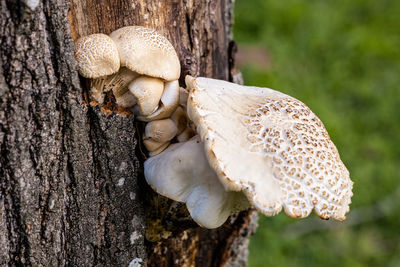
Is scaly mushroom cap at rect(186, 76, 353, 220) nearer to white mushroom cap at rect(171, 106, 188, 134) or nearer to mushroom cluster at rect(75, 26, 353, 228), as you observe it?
mushroom cluster at rect(75, 26, 353, 228)

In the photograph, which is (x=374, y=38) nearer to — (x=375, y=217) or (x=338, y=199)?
(x=375, y=217)

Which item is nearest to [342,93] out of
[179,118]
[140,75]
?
[179,118]

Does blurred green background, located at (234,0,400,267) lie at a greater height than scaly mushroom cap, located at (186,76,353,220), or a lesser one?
lesser

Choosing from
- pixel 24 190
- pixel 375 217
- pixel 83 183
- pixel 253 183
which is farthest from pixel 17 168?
pixel 375 217

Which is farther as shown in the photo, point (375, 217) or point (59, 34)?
point (375, 217)

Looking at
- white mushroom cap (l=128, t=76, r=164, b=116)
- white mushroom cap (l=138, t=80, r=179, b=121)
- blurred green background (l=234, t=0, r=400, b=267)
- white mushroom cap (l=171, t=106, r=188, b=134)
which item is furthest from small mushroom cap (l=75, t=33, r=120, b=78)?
blurred green background (l=234, t=0, r=400, b=267)

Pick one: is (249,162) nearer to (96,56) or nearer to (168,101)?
(168,101)

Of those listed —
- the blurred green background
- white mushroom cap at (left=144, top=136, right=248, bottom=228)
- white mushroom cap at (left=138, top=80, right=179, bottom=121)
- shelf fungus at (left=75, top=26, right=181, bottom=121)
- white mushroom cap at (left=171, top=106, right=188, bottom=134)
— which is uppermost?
shelf fungus at (left=75, top=26, right=181, bottom=121)
